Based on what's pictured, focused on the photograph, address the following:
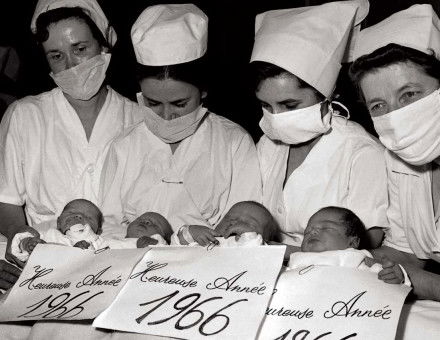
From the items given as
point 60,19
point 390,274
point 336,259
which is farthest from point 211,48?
point 390,274

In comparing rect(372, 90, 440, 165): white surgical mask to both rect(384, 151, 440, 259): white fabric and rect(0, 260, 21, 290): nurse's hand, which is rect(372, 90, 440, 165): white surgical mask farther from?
rect(0, 260, 21, 290): nurse's hand

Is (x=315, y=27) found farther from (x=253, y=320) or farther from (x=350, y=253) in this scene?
(x=253, y=320)

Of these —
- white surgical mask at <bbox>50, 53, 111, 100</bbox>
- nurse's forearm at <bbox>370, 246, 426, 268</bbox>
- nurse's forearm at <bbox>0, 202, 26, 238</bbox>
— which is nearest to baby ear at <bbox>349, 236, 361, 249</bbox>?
nurse's forearm at <bbox>370, 246, 426, 268</bbox>

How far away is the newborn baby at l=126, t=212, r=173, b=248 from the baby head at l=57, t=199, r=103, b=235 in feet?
0.49

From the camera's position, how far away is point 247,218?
2740 millimetres

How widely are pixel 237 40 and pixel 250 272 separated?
2.92 metres

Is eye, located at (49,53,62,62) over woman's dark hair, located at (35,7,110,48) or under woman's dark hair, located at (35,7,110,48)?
under

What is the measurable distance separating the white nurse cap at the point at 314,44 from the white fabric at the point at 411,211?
15.9 inches

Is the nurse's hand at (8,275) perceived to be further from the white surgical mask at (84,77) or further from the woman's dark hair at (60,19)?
the woman's dark hair at (60,19)

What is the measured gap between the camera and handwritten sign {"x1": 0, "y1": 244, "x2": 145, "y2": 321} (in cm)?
205

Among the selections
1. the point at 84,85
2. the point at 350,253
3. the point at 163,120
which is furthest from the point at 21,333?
the point at 84,85

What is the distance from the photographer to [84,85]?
130 inches

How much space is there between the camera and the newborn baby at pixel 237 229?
2.57m

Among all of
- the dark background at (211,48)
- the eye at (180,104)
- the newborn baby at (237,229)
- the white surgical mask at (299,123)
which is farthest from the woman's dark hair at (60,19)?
the dark background at (211,48)
